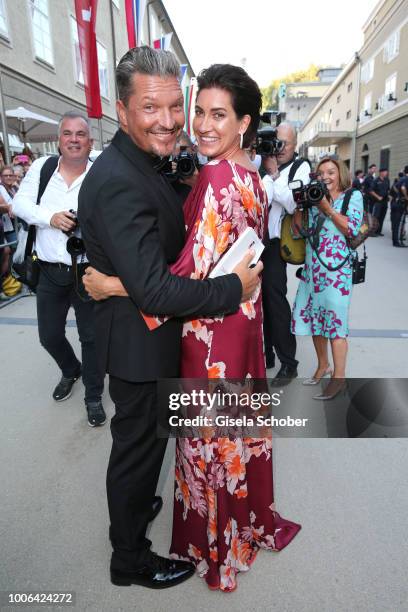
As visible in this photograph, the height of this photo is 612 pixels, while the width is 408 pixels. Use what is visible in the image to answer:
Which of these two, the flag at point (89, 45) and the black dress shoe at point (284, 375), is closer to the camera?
the black dress shoe at point (284, 375)

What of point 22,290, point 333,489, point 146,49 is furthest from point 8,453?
point 22,290

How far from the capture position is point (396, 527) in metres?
2.04

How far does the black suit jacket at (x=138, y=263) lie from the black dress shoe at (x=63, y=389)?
1.95 meters

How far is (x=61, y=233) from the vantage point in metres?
2.86

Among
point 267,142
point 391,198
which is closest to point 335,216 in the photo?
point 267,142

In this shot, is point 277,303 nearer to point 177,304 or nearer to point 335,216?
point 335,216

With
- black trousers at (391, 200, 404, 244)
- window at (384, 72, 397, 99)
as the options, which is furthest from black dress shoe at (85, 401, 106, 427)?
window at (384, 72, 397, 99)

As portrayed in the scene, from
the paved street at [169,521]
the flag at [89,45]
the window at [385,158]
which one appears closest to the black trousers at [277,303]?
the paved street at [169,521]

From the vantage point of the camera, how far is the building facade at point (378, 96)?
20.8 metres

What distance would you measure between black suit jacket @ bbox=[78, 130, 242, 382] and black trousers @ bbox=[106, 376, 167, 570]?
94 millimetres

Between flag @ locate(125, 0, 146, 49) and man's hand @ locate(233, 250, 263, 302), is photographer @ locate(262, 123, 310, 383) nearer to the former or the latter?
man's hand @ locate(233, 250, 263, 302)

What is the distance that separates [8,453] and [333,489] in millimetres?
1901

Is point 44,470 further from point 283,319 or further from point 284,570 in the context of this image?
point 283,319

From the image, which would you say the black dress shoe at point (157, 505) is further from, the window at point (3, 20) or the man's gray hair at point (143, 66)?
the window at point (3, 20)
